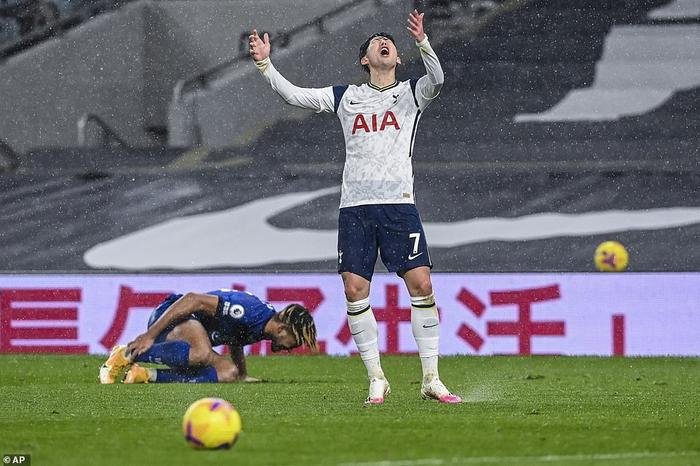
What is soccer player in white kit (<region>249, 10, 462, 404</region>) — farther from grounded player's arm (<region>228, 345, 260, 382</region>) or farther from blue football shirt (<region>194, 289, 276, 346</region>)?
grounded player's arm (<region>228, 345, 260, 382</region>)

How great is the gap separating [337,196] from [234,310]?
20.0ft

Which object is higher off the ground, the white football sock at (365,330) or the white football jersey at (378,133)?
the white football jersey at (378,133)

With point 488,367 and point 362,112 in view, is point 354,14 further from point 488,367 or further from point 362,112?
point 362,112

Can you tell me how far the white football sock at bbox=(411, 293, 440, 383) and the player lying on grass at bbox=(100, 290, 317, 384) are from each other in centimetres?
200

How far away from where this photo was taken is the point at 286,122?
18.8 meters

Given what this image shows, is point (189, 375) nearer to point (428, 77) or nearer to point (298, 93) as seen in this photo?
point (298, 93)

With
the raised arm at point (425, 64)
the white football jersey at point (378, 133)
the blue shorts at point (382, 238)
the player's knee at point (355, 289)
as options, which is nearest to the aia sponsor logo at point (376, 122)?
the white football jersey at point (378, 133)

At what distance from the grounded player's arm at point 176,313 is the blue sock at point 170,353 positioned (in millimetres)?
83

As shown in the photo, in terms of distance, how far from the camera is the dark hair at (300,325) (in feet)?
32.3

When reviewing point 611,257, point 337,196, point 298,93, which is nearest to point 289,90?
point 298,93

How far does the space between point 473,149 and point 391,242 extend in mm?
9767

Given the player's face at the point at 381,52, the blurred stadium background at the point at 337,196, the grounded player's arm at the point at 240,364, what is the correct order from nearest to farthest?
1. the player's face at the point at 381,52
2. the blurred stadium background at the point at 337,196
3. the grounded player's arm at the point at 240,364

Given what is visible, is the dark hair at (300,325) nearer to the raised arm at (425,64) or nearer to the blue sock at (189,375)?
the blue sock at (189,375)

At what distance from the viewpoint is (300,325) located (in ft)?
32.4
